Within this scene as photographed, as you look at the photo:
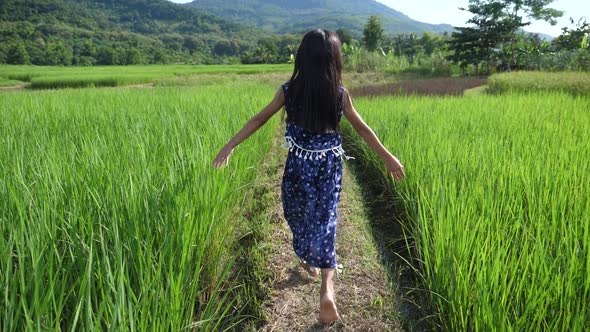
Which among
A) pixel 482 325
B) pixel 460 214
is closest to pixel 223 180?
pixel 460 214

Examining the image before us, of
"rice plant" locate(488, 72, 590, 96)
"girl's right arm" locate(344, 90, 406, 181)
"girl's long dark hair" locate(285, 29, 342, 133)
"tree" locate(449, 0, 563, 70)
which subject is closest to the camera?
"girl's long dark hair" locate(285, 29, 342, 133)

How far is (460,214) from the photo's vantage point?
159 cm

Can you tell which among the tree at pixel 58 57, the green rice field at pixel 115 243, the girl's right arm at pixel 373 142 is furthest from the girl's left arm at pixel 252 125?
the tree at pixel 58 57

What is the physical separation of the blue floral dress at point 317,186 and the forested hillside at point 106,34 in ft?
115

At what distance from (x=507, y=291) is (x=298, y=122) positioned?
964mm

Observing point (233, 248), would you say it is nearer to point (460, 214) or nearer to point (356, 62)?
point (460, 214)

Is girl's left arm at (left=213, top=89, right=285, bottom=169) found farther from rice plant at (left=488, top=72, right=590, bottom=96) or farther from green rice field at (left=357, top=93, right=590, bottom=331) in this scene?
rice plant at (left=488, top=72, right=590, bottom=96)

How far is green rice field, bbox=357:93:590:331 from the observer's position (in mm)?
1058

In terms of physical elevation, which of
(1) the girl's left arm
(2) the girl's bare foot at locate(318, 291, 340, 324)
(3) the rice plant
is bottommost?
(2) the girl's bare foot at locate(318, 291, 340, 324)

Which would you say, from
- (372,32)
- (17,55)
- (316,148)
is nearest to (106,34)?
(17,55)

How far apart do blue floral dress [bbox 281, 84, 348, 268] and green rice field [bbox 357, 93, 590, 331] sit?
41cm

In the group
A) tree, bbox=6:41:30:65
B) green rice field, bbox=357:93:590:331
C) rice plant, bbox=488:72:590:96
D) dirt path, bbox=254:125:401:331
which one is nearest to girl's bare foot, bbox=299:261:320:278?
dirt path, bbox=254:125:401:331

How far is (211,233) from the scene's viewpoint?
160 centimetres

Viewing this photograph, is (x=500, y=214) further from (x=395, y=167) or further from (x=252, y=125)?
(x=252, y=125)
